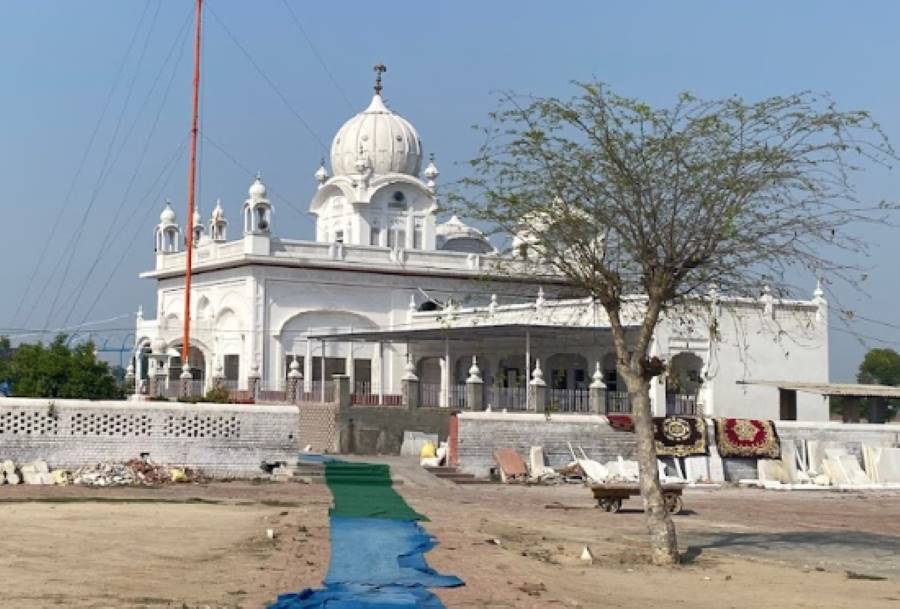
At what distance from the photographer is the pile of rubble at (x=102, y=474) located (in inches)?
971

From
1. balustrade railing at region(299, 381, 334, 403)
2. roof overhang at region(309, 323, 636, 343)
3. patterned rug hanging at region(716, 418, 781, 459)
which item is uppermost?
roof overhang at region(309, 323, 636, 343)

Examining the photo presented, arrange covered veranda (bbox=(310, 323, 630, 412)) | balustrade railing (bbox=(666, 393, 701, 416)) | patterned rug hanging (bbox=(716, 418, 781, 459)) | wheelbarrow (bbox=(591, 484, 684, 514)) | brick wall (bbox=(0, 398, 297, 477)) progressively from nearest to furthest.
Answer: wheelbarrow (bbox=(591, 484, 684, 514)) → brick wall (bbox=(0, 398, 297, 477)) → patterned rug hanging (bbox=(716, 418, 781, 459)) → covered veranda (bbox=(310, 323, 630, 412)) → balustrade railing (bbox=(666, 393, 701, 416))

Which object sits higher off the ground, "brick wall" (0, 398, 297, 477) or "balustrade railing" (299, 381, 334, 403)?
"balustrade railing" (299, 381, 334, 403)

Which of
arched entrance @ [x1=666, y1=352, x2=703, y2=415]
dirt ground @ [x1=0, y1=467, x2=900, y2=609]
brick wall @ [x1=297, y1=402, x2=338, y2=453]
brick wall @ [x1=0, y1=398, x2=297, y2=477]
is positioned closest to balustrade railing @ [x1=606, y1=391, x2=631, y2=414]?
arched entrance @ [x1=666, y1=352, x2=703, y2=415]

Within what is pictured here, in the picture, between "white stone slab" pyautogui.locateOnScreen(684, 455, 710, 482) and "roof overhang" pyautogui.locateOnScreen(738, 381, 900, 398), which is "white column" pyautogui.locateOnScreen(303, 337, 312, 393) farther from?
"white stone slab" pyautogui.locateOnScreen(684, 455, 710, 482)

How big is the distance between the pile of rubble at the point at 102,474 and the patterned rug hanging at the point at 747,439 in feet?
35.7

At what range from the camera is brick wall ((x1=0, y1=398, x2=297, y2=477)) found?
83.1 feet

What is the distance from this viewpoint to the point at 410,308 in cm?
4828

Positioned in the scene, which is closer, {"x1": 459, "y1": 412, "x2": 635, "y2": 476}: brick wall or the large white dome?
{"x1": 459, "y1": 412, "x2": 635, "y2": 476}: brick wall

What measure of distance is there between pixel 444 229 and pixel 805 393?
20.7 m

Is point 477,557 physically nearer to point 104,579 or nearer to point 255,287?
point 104,579

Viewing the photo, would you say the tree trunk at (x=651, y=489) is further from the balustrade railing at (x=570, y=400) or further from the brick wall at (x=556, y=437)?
the balustrade railing at (x=570, y=400)

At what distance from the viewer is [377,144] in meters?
52.6

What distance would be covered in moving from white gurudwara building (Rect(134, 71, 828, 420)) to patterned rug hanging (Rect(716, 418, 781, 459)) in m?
4.90
